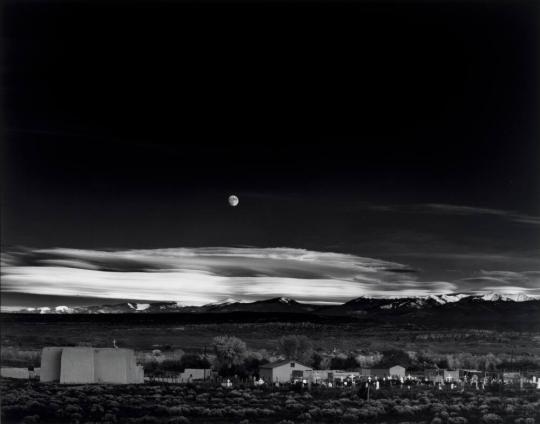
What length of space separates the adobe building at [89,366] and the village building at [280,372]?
1.51 meters

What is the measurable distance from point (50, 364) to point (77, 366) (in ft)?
1.11

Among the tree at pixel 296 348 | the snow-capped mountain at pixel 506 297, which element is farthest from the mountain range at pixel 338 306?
the tree at pixel 296 348

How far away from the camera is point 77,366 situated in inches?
622

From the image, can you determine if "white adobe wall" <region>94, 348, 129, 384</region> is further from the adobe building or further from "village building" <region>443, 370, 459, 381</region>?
"village building" <region>443, 370, 459, 381</region>

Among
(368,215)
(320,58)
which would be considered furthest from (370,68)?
(368,215)

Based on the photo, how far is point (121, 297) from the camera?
16.1m

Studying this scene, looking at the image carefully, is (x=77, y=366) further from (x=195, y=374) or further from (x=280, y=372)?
(x=280, y=372)

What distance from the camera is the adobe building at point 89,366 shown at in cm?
1573

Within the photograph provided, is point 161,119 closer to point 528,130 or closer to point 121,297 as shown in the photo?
point 121,297

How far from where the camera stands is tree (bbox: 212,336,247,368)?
1586 cm

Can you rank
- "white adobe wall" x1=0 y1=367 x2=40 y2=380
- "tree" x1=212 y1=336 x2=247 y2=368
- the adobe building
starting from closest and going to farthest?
"white adobe wall" x1=0 y1=367 x2=40 y2=380
the adobe building
"tree" x1=212 y1=336 x2=247 y2=368

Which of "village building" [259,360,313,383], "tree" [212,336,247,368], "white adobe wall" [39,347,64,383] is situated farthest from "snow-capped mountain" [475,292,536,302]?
"white adobe wall" [39,347,64,383]

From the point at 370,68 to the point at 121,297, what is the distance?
419 cm

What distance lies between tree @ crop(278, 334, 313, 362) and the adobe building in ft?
5.85
